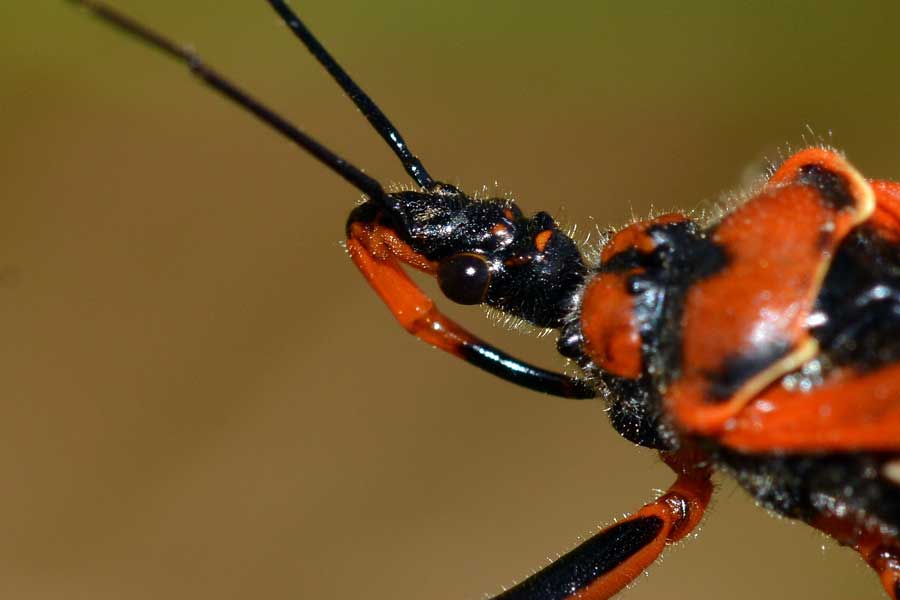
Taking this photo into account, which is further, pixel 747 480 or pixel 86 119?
pixel 86 119

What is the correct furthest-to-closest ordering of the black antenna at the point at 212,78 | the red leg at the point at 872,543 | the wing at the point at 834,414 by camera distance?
the red leg at the point at 872,543 → the wing at the point at 834,414 → the black antenna at the point at 212,78

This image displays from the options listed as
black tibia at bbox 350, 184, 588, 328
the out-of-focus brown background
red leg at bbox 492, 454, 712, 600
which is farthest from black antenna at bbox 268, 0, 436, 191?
the out-of-focus brown background

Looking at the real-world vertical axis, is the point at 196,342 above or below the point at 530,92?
below

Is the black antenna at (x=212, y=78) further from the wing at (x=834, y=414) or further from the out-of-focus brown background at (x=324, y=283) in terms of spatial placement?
the out-of-focus brown background at (x=324, y=283)

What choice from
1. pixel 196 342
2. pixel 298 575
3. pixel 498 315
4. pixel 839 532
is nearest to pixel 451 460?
pixel 298 575

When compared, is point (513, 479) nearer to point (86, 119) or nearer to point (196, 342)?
point (196, 342)

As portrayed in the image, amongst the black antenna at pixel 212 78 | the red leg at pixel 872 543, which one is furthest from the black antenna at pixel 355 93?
the red leg at pixel 872 543

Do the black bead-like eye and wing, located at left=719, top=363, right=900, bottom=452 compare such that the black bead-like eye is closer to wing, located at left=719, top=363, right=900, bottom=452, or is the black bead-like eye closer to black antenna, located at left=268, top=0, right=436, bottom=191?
black antenna, located at left=268, top=0, right=436, bottom=191

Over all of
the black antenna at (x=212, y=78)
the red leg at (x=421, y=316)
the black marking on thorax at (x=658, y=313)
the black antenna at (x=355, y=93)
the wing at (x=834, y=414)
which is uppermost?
the black antenna at (x=355, y=93)
